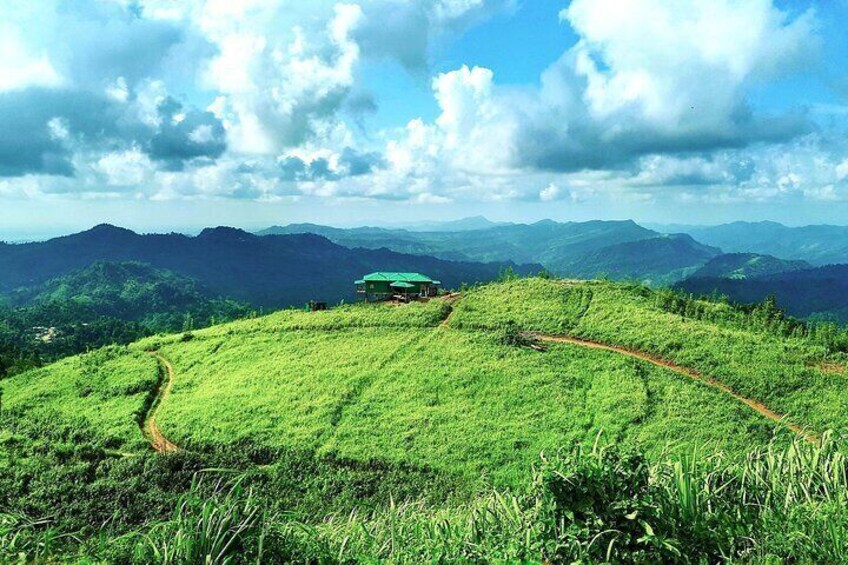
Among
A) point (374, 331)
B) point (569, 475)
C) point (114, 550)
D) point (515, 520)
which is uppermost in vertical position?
point (569, 475)

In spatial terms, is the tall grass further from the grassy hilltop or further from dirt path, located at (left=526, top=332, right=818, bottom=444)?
dirt path, located at (left=526, top=332, right=818, bottom=444)

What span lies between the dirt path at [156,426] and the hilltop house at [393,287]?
15102mm

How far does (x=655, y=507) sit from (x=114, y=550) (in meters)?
4.79

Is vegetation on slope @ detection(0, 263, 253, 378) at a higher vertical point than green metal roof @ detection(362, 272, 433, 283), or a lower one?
lower

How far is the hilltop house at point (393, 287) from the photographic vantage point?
4228cm

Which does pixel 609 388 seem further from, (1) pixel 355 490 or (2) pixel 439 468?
(1) pixel 355 490

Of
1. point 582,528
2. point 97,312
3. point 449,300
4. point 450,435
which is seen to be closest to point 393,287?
point 449,300

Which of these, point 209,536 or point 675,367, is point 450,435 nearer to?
point 675,367

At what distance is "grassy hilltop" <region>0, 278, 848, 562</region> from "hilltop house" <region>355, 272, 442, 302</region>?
374 cm

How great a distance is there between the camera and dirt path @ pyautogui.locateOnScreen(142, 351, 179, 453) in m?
24.6

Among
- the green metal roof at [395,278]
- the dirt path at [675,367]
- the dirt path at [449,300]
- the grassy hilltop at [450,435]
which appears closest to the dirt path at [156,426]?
the grassy hilltop at [450,435]

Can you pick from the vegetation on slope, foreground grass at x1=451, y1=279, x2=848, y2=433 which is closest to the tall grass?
foreground grass at x1=451, y1=279, x2=848, y2=433

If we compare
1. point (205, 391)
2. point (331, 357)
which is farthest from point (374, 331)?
point (205, 391)

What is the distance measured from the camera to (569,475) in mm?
4879
